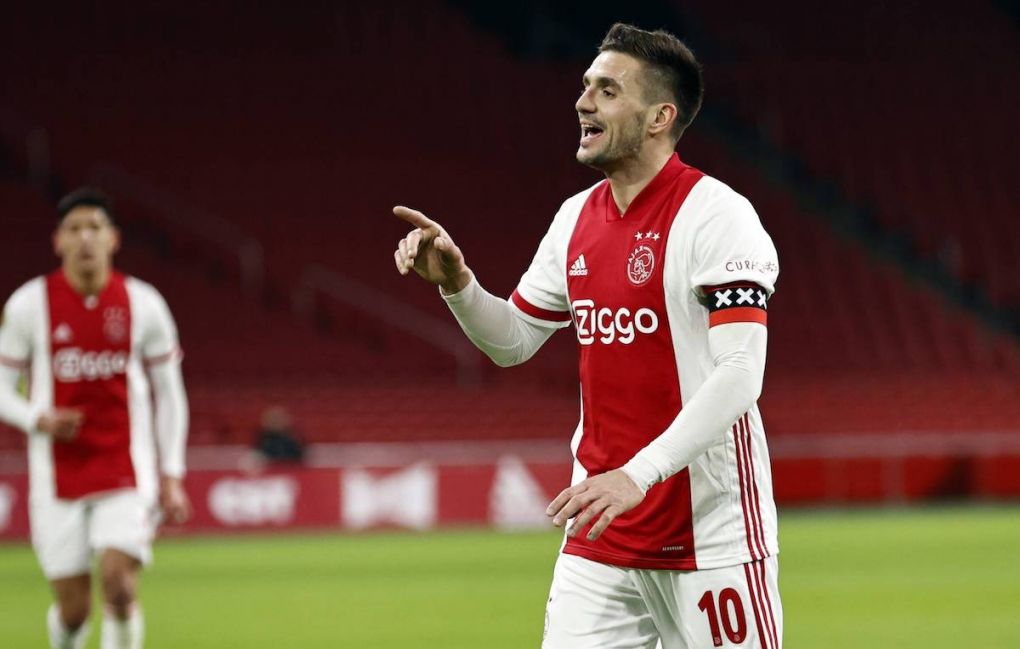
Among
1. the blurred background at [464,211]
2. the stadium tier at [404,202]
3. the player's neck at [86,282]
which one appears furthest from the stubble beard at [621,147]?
the stadium tier at [404,202]

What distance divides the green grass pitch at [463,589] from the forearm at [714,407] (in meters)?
6.02

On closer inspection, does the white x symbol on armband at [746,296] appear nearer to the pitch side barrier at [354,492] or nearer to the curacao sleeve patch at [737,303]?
the curacao sleeve patch at [737,303]

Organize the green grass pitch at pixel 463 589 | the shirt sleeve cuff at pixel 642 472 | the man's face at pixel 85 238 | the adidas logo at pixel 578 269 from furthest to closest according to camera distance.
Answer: the green grass pitch at pixel 463 589 < the man's face at pixel 85 238 < the adidas logo at pixel 578 269 < the shirt sleeve cuff at pixel 642 472

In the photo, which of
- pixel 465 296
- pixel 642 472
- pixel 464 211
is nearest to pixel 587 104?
pixel 465 296

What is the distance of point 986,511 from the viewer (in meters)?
22.8

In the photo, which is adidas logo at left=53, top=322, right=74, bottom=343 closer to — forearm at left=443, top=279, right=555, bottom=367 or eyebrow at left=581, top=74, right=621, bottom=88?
forearm at left=443, top=279, right=555, bottom=367

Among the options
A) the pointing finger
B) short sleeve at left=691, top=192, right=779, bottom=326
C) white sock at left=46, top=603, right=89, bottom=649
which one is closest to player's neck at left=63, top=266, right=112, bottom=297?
white sock at left=46, top=603, right=89, bottom=649

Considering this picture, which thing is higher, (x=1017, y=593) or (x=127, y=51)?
(x=127, y=51)

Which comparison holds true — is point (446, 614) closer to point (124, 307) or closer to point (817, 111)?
point (124, 307)

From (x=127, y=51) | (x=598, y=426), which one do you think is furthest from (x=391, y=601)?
(x=127, y=51)

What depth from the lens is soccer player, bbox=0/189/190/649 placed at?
7.92m

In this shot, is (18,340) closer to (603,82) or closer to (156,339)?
(156,339)

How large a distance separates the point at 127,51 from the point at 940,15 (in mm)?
16017

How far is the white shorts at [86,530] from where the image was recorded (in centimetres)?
792
